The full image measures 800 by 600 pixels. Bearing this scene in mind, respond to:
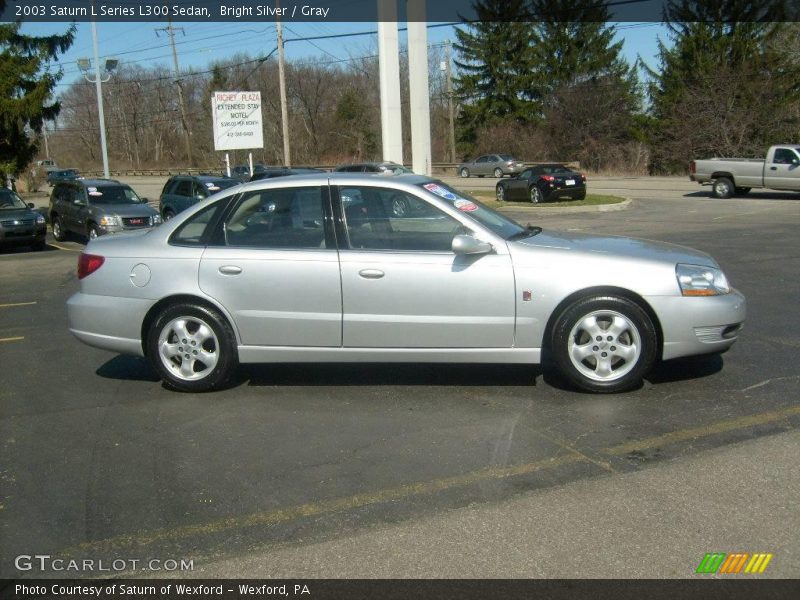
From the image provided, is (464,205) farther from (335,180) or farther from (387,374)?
(387,374)

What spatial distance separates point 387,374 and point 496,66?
205 feet

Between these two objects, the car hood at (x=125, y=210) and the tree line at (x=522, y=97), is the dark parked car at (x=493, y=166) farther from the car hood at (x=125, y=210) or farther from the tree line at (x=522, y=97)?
the car hood at (x=125, y=210)

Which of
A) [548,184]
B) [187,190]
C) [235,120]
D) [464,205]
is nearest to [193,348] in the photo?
[464,205]

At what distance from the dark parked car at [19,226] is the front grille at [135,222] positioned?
6.50 ft

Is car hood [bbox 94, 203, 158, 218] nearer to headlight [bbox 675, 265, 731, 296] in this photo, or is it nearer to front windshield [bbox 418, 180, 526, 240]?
front windshield [bbox 418, 180, 526, 240]

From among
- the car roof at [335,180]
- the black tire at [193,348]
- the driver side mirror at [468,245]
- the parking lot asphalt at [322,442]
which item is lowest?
the parking lot asphalt at [322,442]

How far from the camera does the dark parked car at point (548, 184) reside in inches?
1110

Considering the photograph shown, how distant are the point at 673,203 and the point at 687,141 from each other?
2110 centimetres

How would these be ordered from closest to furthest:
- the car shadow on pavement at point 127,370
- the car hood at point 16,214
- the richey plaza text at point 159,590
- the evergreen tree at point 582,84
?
the richey plaza text at point 159,590, the car shadow on pavement at point 127,370, the car hood at point 16,214, the evergreen tree at point 582,84

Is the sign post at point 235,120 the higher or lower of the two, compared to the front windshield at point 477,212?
higher

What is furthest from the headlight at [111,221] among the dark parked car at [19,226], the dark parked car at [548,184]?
the dark parked car at [548,184]

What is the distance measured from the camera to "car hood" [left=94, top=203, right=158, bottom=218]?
19594mm

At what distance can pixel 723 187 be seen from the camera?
28.0m

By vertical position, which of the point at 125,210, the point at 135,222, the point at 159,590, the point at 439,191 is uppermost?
the point at 439,191
